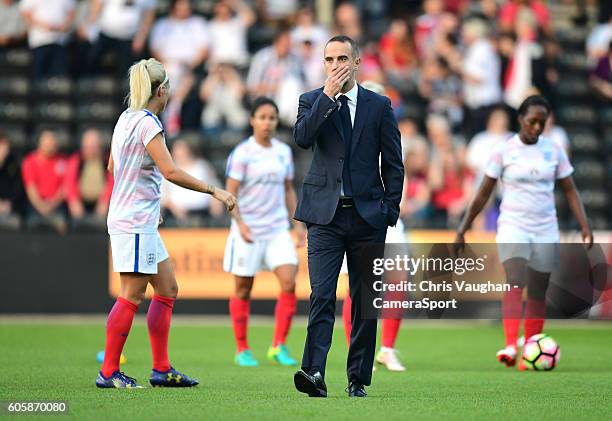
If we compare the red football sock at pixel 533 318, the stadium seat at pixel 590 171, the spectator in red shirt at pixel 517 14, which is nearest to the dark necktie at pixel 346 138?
the red football sock at pixel 533 318

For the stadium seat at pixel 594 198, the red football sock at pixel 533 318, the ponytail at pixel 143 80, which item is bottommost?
the red football sock at pixel 533 318

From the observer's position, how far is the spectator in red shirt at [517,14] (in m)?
21.4

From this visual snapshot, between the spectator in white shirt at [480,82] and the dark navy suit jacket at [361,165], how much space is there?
11602mm

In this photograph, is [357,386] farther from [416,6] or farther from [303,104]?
[416,6]

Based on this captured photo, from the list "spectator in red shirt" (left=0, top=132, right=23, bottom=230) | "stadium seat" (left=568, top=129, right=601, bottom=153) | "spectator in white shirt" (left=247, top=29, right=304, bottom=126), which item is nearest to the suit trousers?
"spectator in red shirt" (left=0, top=132, right=23, bottom=230)

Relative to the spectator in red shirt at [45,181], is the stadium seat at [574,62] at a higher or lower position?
higher

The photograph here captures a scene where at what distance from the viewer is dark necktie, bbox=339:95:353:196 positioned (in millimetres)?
8547

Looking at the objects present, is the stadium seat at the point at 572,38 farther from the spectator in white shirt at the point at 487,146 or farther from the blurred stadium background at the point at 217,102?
the spectator in white shirt at the point at 487,146

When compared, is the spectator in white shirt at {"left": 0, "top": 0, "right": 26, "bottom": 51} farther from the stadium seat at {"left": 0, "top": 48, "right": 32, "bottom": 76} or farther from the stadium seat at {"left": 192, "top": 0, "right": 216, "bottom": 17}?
the stadium seat at {"left": 192, "top": 0, "right": 216, "bottom": 17}

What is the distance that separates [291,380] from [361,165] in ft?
8.27

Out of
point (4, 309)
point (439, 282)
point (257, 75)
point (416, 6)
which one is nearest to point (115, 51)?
point (257, 75)

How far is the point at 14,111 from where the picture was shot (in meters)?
20.3

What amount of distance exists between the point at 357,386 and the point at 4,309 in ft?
32.2

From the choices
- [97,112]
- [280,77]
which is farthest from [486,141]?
[97,112]
